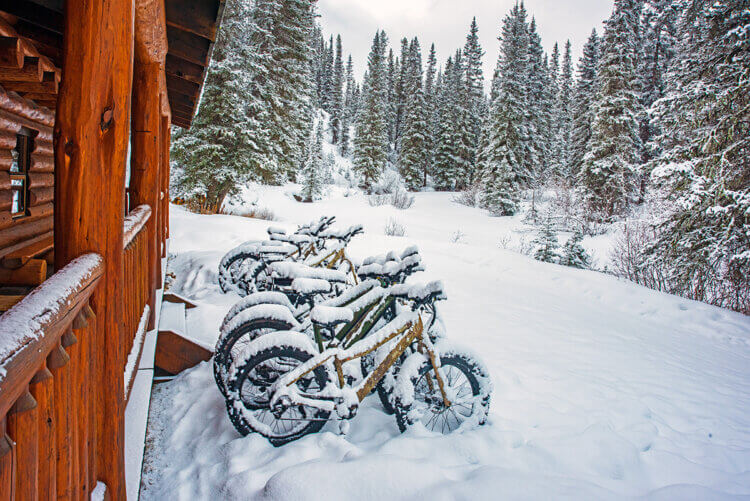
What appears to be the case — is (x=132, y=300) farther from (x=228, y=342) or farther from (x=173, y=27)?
(x=173, y=27)

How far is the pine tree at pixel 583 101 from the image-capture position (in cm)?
2555

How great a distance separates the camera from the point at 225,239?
900cm

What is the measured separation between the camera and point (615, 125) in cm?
1883

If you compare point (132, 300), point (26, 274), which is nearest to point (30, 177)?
point (26, 274)

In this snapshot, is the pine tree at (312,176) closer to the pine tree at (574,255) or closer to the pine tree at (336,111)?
the pine tree at (574,255)

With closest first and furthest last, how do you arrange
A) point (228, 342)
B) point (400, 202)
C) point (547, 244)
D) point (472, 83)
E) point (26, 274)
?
point (228, 342) < point (26, 274) < point (547, 244) < point (400, 202) < point (472, 83)

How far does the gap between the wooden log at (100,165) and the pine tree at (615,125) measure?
66.4 ft

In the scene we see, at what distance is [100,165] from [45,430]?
87 cm

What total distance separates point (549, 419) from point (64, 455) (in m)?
3.37

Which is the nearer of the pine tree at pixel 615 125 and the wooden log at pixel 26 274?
the wooden log at pixel 26 274

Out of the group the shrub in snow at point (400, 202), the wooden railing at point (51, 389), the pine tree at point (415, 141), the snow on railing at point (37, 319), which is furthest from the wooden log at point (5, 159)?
the pine tree at point (415, 141)

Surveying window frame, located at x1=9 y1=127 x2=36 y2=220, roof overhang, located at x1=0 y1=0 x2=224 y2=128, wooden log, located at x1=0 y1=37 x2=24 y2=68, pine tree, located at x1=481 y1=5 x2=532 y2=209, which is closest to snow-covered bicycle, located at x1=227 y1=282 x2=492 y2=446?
roof overhang, located at x1=0 y1=0 x2=224 y2=128

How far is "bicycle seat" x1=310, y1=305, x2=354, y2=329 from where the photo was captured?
2.69m

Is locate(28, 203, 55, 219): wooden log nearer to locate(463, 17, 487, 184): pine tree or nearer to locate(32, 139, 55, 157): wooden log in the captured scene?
locate(32, 139, 55, 157): wooden log
